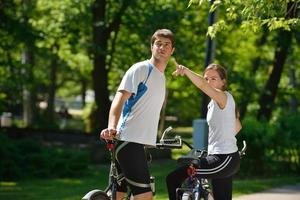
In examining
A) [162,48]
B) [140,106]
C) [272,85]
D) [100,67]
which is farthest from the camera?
[100,67]

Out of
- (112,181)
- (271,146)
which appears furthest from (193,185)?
(271,146)

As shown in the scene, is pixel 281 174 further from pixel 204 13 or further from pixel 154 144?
pixel 204 13

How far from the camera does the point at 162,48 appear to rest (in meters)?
5.36

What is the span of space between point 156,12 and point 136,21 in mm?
2202

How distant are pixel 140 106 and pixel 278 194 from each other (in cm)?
634

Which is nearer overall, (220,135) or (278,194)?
(220,135)

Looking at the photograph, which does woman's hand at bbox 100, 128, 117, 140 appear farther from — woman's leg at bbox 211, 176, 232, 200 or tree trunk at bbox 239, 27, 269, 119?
tree trunk at bbox 239, 27, 269, 119

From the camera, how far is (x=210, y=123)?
19.7 ft

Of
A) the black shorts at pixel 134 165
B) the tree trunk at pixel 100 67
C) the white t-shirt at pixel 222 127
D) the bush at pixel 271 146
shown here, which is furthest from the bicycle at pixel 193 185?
the tree trunk at pixel 100 67

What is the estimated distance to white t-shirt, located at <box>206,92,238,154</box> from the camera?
5.93 meters

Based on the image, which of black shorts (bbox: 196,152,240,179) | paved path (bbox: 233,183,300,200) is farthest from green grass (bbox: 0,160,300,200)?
black shorts (bbox: 196,152,240,179)

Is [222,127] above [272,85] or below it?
below

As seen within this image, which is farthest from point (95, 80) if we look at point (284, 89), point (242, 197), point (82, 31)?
Result: point (242, 197)

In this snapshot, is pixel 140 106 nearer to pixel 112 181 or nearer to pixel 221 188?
pixel 112 181
